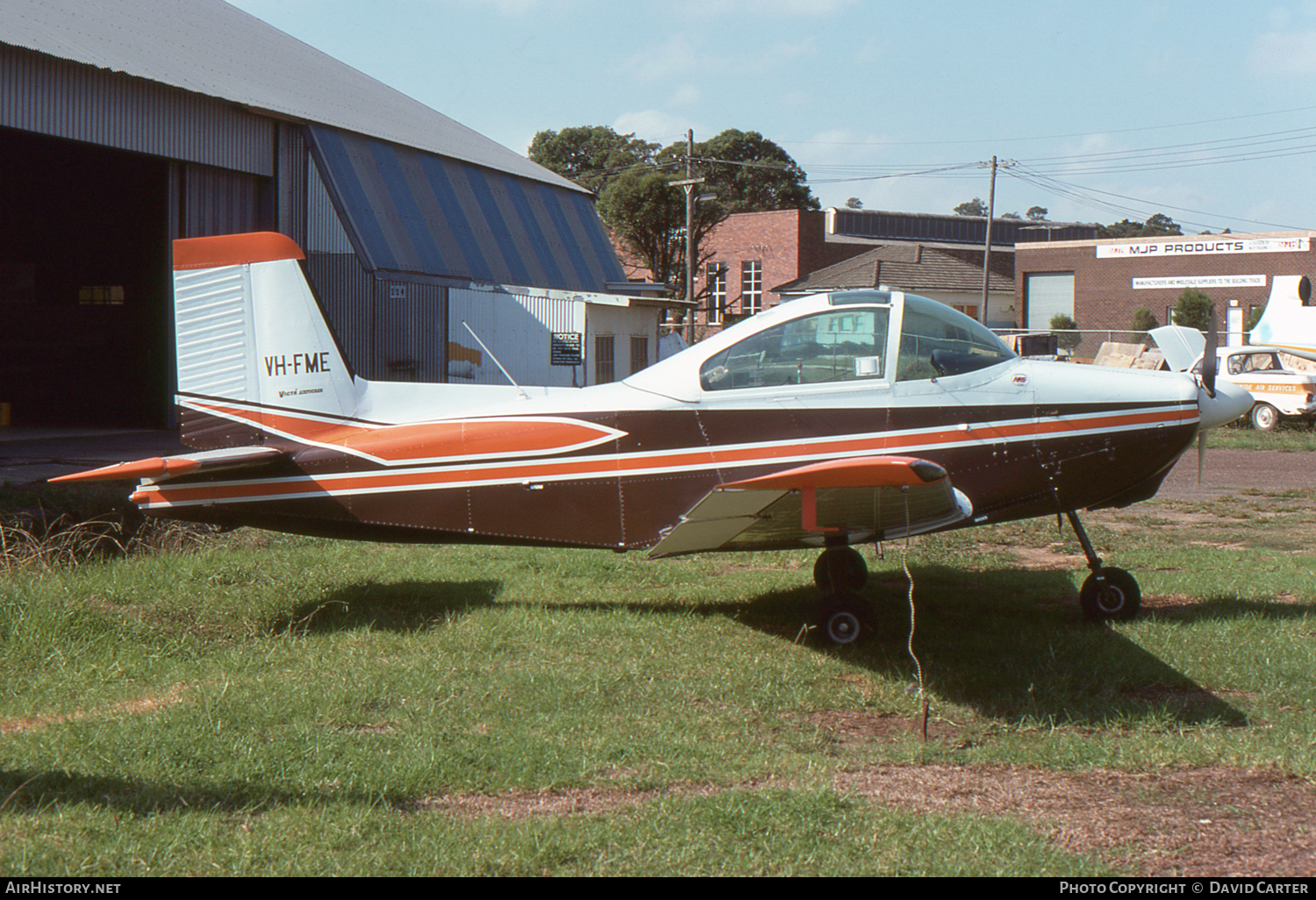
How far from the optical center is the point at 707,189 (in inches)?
2857

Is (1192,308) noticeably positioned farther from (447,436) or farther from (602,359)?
(447,436)

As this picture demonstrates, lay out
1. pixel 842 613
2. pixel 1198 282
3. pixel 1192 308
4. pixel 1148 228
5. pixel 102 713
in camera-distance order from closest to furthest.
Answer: pixel 102 713 → pixel 842 613 → pixel 1192 308 → pixel 1198 282 → pixel 1148 228

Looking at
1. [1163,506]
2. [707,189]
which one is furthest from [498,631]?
[707,189]

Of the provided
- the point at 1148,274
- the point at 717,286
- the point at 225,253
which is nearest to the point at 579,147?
the point at 717,286

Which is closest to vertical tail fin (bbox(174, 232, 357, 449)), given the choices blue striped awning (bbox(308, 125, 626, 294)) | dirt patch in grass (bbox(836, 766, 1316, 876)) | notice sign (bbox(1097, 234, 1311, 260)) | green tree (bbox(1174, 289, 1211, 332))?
dirt patch in grass (bbox(836, 766, 1316, 876))

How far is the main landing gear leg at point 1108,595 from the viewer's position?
7070 mm

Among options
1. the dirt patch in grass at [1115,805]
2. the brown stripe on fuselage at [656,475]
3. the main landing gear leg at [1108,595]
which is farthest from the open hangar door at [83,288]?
the dirt patch in grass at [1115,805]

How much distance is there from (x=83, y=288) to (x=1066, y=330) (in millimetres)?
40254

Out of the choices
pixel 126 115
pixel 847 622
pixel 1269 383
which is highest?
pixel 126 115

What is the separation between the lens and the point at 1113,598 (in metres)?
7.09

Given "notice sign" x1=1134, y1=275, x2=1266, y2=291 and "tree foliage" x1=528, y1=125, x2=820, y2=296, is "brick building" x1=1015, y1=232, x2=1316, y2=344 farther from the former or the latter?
"tree foliage" x1=528, y1=125, x2=820, y2=296

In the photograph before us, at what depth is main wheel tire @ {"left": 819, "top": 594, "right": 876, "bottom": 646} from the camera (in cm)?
641

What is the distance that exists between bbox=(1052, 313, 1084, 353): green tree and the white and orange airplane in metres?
40.5
